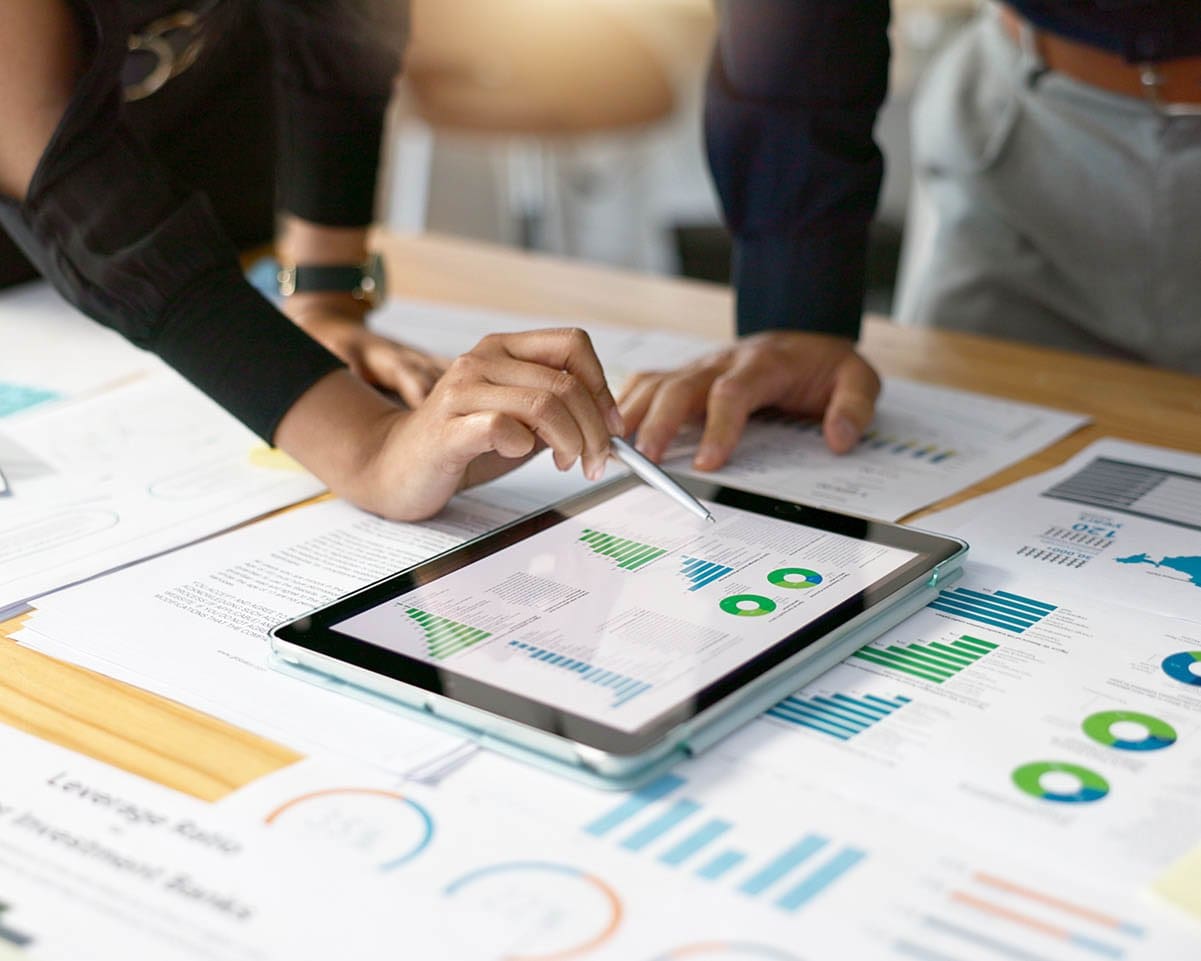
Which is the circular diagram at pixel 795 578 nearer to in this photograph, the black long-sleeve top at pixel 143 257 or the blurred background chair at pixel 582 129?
the black long-sleeve top at pixel 143 257

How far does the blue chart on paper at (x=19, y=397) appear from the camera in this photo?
0.98 metres

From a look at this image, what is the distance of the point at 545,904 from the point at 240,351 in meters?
0.47

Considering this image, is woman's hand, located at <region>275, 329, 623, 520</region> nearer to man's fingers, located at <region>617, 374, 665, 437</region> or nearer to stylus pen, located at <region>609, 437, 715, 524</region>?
stylus pen, located at <region>609, 437, 715, 524</region>

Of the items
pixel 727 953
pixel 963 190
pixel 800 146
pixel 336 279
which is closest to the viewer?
pixel 727 953

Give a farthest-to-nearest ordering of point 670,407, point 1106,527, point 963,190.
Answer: point 963,190 < point 670,407 < point 1106,527

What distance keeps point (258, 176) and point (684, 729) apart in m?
1.04

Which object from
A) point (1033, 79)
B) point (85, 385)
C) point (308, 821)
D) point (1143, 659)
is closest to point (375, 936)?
point (308, 821)

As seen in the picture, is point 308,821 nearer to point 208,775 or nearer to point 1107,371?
point 208,775

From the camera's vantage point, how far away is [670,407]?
89cm

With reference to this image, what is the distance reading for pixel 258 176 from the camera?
1.41 m

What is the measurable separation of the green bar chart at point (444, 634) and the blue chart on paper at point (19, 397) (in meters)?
0.50

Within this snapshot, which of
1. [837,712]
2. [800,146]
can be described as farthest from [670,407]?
[837,712]

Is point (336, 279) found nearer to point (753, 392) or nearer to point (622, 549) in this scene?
point (753, 392)

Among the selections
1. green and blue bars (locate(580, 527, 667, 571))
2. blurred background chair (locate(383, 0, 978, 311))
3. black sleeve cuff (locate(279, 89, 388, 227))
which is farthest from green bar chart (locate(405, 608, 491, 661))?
blurred background chair (locate(383, 0, 978, 311))
